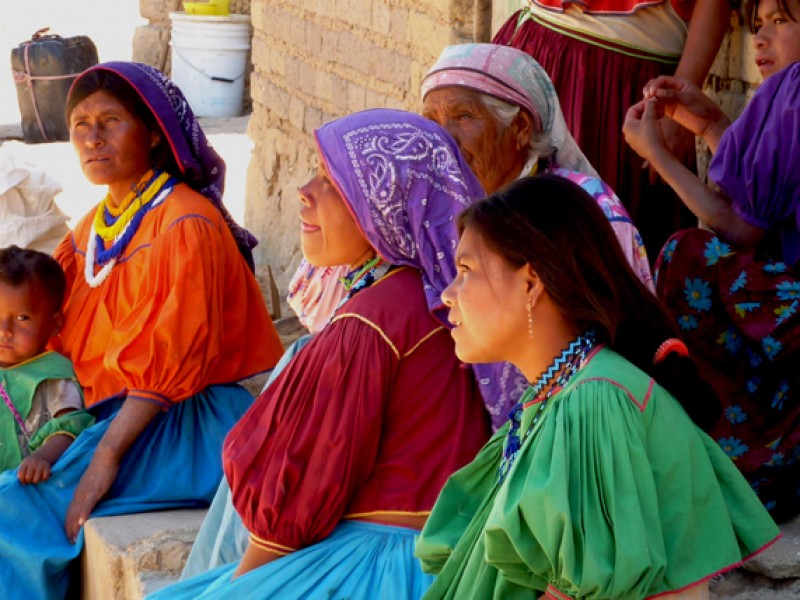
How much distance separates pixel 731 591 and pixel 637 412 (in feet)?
4.25

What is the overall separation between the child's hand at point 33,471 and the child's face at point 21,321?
440mm

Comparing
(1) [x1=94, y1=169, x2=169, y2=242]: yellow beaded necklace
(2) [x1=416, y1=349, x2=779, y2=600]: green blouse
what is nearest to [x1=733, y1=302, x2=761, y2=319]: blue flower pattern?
(2) [x1=416, y1=349, x2=779, y2=600]: green blouse

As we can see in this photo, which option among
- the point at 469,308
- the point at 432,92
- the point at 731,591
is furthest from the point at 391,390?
the point at 432,92

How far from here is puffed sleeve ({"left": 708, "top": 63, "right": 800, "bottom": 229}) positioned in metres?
3.30

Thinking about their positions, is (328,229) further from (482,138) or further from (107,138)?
(107,138)

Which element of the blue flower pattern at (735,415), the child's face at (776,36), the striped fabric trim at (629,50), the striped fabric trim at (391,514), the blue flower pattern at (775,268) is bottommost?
the blue flower pattern at (735,415)

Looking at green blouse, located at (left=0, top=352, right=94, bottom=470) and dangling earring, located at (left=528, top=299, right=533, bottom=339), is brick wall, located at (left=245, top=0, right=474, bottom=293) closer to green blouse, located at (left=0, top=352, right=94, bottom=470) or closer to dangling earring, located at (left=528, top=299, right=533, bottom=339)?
green blouse, located at (left=0, top=352, right=94, bottom=470)

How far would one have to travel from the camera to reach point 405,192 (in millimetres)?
2750

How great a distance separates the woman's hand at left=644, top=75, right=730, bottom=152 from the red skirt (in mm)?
502

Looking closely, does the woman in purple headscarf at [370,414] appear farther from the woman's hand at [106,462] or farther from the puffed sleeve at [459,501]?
the woman's hand at [106,462]

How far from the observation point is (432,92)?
378 centimetres

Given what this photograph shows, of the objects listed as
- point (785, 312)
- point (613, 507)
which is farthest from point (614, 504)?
point (785, 312)

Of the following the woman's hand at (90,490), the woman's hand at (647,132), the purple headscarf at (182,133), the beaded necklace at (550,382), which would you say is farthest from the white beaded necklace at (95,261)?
the beaded necklace at (550,382)

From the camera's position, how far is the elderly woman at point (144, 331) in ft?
12.8
